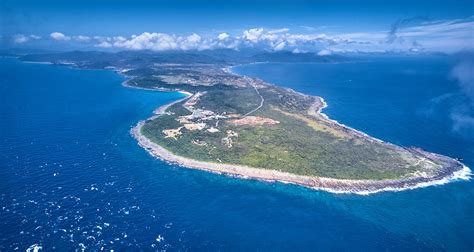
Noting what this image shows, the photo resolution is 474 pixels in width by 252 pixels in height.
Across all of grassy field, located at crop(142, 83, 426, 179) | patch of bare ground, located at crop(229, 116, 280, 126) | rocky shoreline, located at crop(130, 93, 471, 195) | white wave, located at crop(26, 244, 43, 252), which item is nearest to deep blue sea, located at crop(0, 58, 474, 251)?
white wave, located at crop(26, 244, 43, 252)

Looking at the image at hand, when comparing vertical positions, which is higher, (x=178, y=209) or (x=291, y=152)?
(x=291, y=152)

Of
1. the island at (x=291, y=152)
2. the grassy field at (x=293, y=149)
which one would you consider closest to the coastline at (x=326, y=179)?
the island at (x=291, y=152)

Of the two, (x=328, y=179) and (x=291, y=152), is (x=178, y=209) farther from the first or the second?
(x=291, y=152)

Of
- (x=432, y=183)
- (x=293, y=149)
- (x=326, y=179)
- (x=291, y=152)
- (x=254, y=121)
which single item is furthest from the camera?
(x=254, y=121)

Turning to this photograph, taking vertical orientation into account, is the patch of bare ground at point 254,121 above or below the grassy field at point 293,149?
above

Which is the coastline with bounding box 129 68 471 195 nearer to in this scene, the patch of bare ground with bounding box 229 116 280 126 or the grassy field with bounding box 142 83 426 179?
the grassy field with bounding box 142 83 426 179

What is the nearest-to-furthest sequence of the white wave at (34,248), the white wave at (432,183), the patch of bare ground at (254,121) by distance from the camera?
the white wave at (34,248) < the white wave at (432,183) < the patch of bare ground at (254,121)

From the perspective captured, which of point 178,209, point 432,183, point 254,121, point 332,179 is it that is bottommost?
point 432,183

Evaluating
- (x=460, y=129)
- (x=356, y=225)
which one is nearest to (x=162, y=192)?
(x=356, y=225)

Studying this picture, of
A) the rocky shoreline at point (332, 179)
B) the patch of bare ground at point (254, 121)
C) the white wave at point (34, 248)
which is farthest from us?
the patch of bare ground at point (254, 121)

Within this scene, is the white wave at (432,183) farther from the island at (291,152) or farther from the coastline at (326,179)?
the island at (291,152)

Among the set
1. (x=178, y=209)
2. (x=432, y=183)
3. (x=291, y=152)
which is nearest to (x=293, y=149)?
(x=291, y=152)

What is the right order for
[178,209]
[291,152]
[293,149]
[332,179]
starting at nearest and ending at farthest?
[178,209], [332,179], [291,152], [293,149]

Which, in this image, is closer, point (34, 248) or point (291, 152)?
point (34, 248)
